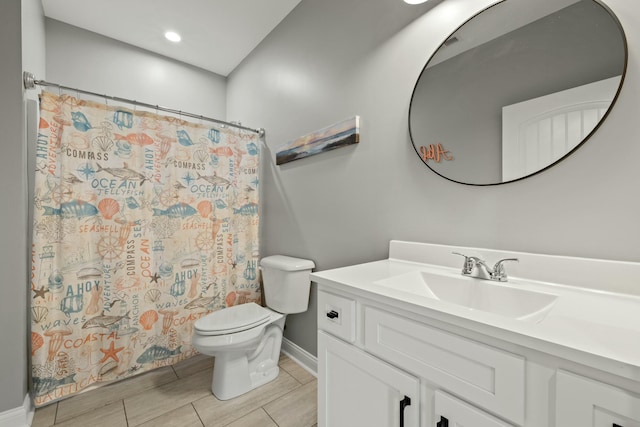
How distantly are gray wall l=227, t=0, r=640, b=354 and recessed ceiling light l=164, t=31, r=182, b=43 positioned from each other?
0.59 m

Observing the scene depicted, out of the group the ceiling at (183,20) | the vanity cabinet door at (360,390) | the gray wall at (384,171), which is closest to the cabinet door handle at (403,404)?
the vanity cabinet door at (360,390)

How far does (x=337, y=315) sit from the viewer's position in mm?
951

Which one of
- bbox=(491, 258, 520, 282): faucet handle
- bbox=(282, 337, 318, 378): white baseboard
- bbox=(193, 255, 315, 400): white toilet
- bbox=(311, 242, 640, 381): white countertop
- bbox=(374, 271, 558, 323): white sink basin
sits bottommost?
bbox=(282, 337, 318, 378): white baseboard

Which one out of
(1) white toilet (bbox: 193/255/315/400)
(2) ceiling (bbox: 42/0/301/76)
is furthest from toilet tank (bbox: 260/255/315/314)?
(2) ceiling (bbox: 42/0/301/76)

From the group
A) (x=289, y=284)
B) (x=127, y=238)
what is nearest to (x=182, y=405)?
(x=289, y=284)

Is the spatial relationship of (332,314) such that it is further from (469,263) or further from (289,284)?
(289,284)

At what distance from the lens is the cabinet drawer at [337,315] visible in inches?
35.3

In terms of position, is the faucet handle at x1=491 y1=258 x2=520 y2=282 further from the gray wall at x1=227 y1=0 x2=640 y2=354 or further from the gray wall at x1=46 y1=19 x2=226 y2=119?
the gray wall at x1=46 y1=19 x2=226 y2=119

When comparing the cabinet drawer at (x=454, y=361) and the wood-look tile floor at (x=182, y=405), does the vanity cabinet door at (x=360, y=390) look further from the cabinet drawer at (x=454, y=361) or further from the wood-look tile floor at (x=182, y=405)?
the wood-look tile floor at (x=182, y=405)

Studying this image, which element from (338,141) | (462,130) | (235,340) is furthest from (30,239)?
(462,130)

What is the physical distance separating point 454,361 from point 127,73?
3070 millimetres

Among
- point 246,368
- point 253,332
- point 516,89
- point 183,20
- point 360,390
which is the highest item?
point 183,20

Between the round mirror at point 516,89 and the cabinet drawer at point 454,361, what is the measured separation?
0.67 m

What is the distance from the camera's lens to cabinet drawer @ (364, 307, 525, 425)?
1.84 ft
